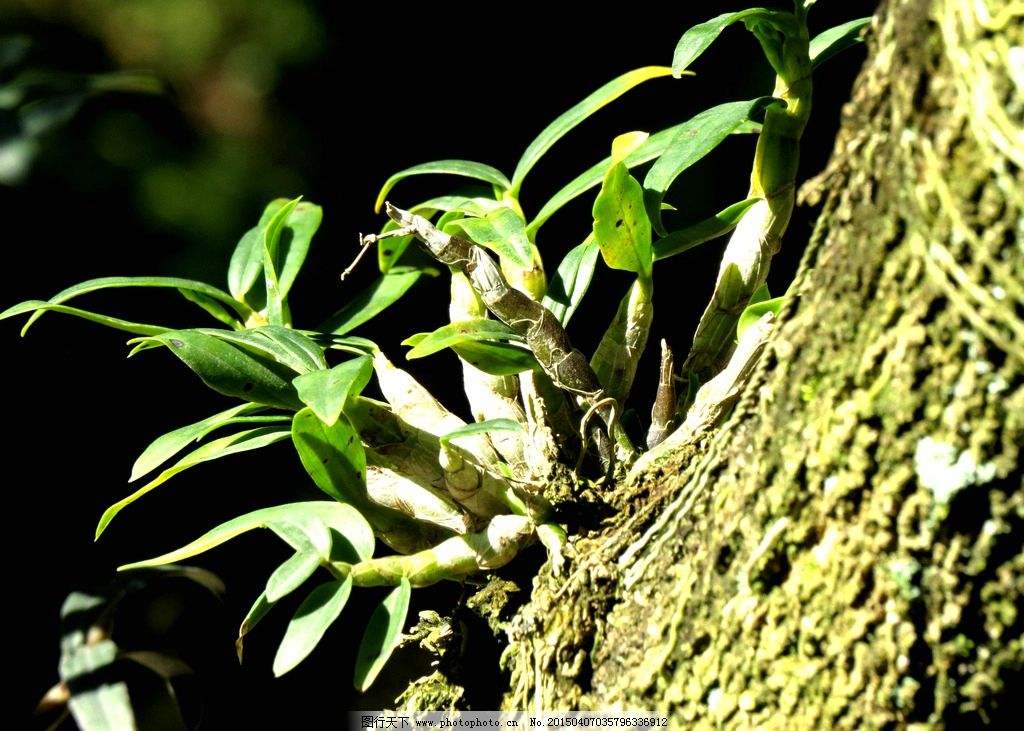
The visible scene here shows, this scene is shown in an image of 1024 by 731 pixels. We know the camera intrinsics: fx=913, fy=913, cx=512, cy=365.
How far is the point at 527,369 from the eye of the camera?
35.3 inches

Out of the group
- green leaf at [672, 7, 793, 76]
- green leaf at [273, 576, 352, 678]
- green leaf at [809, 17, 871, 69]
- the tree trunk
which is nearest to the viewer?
the tree trunk

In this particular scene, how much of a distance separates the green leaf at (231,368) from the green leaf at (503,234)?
237 mm

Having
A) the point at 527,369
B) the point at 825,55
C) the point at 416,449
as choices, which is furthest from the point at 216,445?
the point at 825,55

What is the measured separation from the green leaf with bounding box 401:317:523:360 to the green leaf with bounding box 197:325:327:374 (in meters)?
0.09

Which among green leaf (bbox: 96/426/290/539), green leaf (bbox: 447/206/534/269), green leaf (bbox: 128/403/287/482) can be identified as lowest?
green leaf (bbox: 96/426/290/539)

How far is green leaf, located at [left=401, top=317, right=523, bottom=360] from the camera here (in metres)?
0.84

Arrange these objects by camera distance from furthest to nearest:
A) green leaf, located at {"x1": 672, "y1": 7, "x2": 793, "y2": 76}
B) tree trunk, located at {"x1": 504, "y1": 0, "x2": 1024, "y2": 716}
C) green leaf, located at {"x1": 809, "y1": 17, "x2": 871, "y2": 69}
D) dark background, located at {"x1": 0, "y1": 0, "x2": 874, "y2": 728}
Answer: dark background, located at {"x1": 0, "y1": 0, "x2": 874, "y2": 728}, green leaf, located at {"x1": 809, "y1": 17, "x2": 871, "y2": 69}, green leaf, located at {"x1": 672, "y1": 7, "x2": 793, "y2": 76}, tree trunk, located at {"x1": 504, "y1": 0, "x2": 1024, "y2": 716}

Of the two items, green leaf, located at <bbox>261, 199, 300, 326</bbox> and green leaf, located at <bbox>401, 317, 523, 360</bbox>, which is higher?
green leaf, located at <bbox>261, 199, 300, 326</bbox>

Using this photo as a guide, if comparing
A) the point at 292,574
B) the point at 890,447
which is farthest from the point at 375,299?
the point at 890,447

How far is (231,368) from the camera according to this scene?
89 centimetres

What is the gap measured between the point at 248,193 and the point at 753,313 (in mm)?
858

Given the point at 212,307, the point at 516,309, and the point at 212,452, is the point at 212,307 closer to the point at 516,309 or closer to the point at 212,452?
the point at 212,452

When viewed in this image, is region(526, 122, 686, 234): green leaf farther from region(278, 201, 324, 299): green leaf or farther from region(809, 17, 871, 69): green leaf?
region(278, 201, 324, 299): green leaf

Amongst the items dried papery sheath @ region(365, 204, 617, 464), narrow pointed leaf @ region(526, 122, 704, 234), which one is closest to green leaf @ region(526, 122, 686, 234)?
narrow pointed leaf @ region(526, 122, 704, 234)
